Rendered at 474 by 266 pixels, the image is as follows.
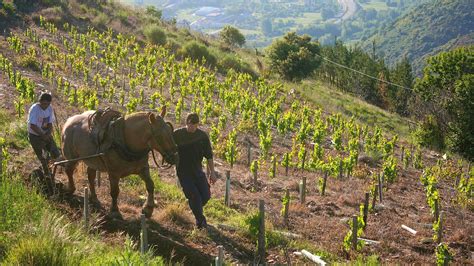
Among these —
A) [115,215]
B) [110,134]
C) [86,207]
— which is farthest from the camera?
[115,215]

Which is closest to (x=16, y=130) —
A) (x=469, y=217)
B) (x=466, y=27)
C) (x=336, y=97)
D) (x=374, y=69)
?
(x=469, y=217)

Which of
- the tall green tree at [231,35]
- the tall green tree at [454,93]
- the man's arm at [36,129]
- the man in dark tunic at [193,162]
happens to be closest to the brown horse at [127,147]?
the man's arm at [36,129]

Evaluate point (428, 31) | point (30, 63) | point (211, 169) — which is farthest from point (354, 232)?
point (428, 31)

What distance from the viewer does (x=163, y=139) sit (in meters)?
7.00

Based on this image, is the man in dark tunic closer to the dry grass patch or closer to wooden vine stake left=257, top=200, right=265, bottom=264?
the dry grass patch

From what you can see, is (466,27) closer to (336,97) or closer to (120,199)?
(336,97)

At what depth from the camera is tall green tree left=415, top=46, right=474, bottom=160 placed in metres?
20.3

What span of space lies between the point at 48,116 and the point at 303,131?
10870mm

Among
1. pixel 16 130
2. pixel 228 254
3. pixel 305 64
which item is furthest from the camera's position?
pixel 305 64

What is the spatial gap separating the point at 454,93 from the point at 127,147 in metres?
17.8

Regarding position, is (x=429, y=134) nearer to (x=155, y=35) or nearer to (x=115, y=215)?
(x=115, y=215)

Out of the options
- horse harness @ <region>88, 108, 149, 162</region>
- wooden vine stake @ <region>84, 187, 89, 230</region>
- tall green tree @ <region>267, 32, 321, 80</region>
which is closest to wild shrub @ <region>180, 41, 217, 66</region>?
tall green tree @ <region>267, 32, 321, 80</region>

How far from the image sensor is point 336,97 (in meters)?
43.0

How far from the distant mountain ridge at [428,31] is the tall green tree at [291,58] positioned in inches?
4237
